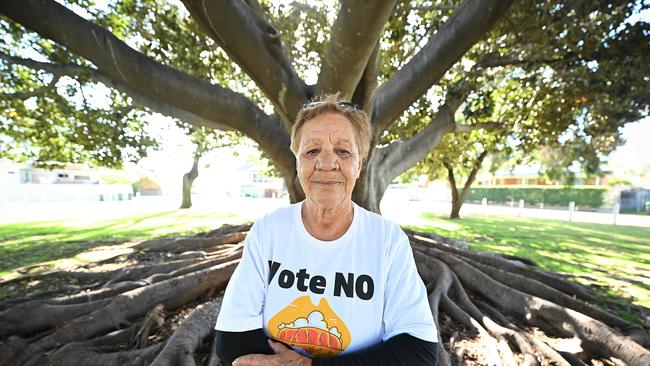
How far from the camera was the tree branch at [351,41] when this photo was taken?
96.9 inches

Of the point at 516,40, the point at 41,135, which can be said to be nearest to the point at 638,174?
the point at 516,40

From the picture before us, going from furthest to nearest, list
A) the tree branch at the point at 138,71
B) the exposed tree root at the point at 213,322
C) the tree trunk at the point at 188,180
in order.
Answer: the tree trunk at the point at 188,180 → the tree branch at the point at 138,71 → the exposed tree root at the point at 213,322

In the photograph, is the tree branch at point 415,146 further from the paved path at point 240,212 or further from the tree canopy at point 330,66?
the paved path at point 240,212

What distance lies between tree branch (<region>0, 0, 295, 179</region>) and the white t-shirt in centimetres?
307

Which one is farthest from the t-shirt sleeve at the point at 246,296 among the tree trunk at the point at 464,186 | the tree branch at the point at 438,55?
the tree trunk at the point at 464,186

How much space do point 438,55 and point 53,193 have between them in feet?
116

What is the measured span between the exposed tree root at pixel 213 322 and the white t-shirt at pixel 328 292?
61.8 inches

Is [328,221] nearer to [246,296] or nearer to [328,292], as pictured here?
[328,292]

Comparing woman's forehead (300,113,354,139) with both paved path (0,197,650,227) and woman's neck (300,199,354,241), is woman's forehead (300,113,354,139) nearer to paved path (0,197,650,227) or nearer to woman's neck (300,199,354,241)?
woman's neck (300,199,354,241)

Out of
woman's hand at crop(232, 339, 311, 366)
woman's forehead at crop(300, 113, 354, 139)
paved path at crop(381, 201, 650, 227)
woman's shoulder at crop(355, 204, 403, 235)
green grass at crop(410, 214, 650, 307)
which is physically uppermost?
woman's forehead at crop(300, 113, 354, 139)

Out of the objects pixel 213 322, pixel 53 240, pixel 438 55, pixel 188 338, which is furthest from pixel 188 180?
pixel 438 55

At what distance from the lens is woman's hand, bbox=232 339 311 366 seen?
1.34 metres

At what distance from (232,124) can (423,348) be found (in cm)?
409

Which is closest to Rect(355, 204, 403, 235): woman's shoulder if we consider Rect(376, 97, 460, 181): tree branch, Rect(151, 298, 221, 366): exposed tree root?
Rect(151, 298, 221, 366): exposed tree root
